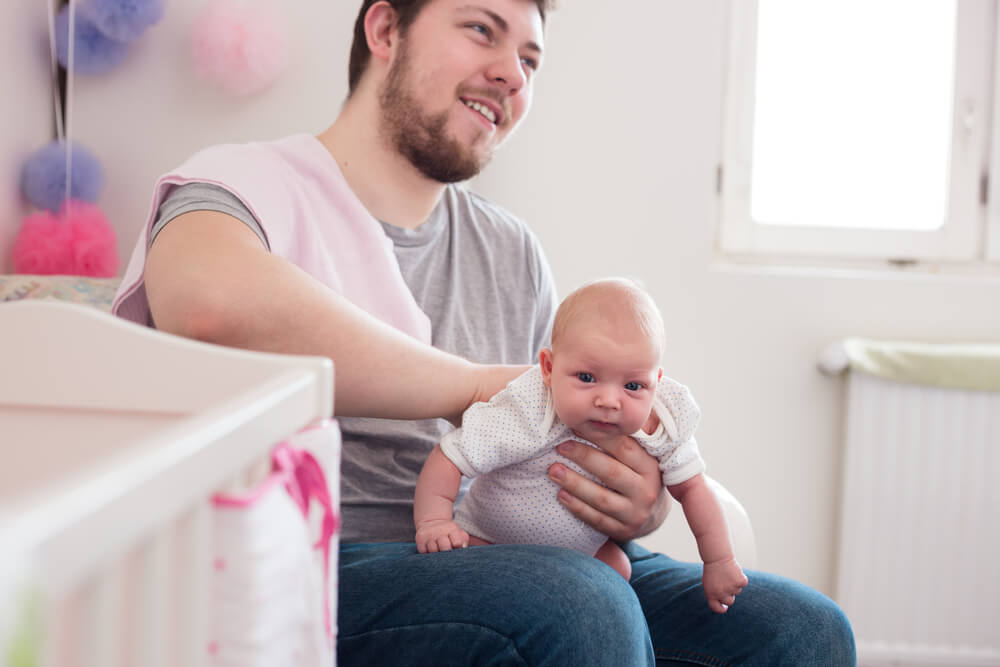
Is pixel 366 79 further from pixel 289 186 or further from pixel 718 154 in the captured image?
pixel 718 154

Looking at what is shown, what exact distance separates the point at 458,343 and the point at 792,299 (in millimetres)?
1044

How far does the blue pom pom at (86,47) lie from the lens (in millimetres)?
1702

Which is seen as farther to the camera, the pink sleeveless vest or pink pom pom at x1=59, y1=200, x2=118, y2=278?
pink pom pom at x1=59, y1=200, x2=118, y2=278

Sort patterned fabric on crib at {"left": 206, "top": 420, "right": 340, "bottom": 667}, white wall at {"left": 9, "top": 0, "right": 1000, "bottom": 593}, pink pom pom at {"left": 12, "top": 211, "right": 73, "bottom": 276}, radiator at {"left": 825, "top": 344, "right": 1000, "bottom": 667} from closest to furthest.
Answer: patterned fabric on crib at {"left": 206, "top": 420, "right": 340, "bottom": 667}
pink pom pom at {"left": 12, "top": 211, "right": 73, "bottom": 276}
radiator at {"left": 825, "top": 344, "right": 1000, "bottom": 667}
white wall at {"left": 9, "top": 0, "right": 1000, "bottom": 593}

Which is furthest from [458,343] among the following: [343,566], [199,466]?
[199,466]

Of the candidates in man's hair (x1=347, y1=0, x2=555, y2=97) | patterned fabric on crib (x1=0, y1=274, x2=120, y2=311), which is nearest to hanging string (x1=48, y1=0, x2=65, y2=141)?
patterned fabric on crib (x1=0, y1=274, x2=120, y2=311)

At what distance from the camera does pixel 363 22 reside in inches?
53.2

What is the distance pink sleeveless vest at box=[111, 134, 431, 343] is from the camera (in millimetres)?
1003

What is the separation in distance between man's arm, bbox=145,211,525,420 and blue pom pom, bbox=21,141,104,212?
0.91 metres

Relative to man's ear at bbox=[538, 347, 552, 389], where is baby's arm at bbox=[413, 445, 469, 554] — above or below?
below

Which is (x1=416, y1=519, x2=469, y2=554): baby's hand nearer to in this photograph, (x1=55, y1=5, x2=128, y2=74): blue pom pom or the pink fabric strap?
the pink fabric strap

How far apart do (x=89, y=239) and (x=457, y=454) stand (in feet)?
3.44

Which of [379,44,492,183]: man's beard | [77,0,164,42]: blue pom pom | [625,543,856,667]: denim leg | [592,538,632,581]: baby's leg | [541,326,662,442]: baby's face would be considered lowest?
[625,543,856,667]: denim leg

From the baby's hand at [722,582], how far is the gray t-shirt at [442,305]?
375mm
